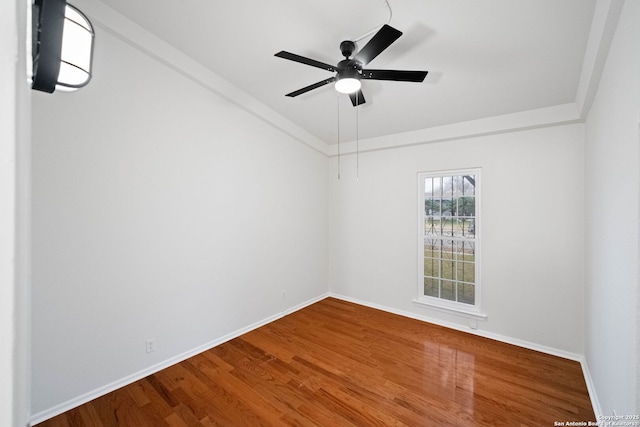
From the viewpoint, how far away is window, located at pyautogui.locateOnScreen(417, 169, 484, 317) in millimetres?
3291

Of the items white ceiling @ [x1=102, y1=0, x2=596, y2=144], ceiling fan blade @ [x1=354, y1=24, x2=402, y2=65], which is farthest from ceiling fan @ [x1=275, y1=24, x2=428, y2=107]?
white ceiling @ [x1=102, y1=0, x2=596, y2=144]

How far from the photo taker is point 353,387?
88.9 inches

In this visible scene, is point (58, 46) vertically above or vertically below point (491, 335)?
above

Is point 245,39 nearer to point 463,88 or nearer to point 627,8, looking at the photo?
point 463,88

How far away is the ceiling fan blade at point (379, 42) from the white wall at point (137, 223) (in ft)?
5.73

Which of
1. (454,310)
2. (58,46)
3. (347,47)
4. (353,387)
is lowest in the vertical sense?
(353,387)

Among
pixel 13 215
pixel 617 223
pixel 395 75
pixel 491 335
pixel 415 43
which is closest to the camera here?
pixel 13 215

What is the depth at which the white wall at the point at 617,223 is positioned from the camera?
1316mm

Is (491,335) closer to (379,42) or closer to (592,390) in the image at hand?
(592,390)

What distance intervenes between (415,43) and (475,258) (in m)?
2.52

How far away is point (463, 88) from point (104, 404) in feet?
13.6

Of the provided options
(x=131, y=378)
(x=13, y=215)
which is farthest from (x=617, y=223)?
(x=131, y=378)

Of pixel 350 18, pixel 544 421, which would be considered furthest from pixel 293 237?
pixel 544 421

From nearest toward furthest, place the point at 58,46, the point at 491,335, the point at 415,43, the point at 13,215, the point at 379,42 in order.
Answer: the point at 13,215, the point at 58,46, the point at 379,42, the point at 415,43, the point at 491,335
